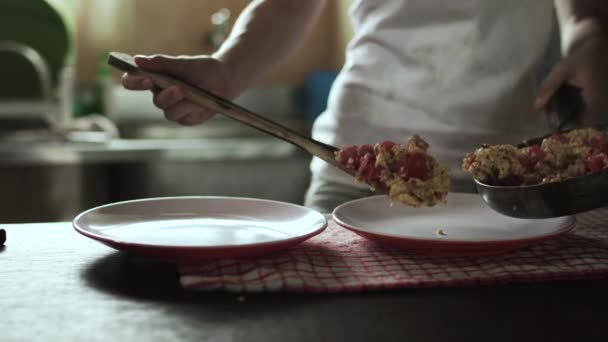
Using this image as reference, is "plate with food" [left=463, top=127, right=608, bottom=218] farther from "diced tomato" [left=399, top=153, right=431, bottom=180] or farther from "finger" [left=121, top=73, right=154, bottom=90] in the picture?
"finger" [left=121, top=73, right=154, bottom=90]

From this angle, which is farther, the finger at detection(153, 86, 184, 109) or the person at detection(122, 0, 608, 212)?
the person at detection(122, 0, 608, 212)

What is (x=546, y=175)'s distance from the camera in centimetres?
81

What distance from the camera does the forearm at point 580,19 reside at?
4.01 feet

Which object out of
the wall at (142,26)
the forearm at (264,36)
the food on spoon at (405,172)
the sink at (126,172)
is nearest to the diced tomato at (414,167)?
the food on spoon at (405,172)

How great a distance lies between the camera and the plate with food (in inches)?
27.6

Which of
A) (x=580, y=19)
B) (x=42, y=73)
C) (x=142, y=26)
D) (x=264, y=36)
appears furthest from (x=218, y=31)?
(x=580, y=19)

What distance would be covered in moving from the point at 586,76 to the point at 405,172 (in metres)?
0.52

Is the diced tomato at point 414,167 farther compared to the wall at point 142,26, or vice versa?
the wall at point 142,26

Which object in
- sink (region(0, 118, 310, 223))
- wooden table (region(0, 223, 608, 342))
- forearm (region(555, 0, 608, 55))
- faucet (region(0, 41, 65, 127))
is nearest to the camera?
wooden table (region(0, 223, 608, 342))

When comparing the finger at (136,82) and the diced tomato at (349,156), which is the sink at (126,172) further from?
the diced tomato at (349,156)

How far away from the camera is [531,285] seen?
677 mm

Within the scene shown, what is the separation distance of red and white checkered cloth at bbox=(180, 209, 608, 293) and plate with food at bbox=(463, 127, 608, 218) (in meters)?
0.06

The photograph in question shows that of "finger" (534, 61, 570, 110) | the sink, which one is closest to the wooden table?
"finger" (534, 61, 570, 110)

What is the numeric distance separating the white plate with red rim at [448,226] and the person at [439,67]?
26 centimetres
